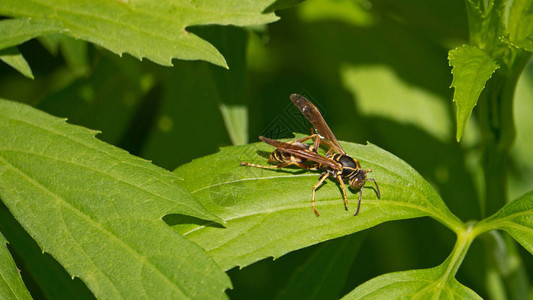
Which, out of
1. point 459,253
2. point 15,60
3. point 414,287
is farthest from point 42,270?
point 459,253

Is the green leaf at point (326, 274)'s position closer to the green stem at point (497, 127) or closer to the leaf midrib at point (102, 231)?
the green stem at point (497, 127)

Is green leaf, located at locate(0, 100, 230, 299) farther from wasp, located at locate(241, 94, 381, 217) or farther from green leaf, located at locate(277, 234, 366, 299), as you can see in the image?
green leaf, located at locate(277, 234, 366, 299)

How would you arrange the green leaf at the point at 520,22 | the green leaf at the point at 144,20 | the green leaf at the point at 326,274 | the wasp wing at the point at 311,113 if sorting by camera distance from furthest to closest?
the wasp wing at the point at 311,113
the green leaf at the point at 326,274
the green leaf at the point at 144,20
the green leaf at the point at 520,22

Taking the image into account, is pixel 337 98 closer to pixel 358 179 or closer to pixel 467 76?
pixel 358 179

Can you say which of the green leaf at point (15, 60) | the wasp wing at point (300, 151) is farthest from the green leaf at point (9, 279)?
the wasp wing at point (300, 151)

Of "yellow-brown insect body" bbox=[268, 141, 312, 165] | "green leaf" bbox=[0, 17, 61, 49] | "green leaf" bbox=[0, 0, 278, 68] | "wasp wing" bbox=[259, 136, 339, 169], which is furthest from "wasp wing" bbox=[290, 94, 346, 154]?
"green leaf" bbox=[0, 17, 61, 49]

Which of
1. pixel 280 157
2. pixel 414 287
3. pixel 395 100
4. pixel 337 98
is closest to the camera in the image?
pixel 414 287

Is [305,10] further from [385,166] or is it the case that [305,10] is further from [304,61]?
[385,166]
